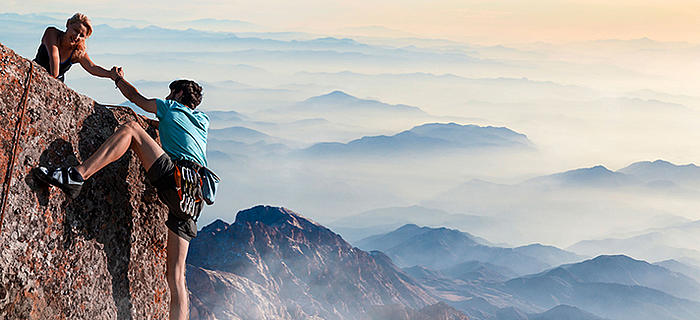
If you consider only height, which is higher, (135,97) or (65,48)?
(65,48)

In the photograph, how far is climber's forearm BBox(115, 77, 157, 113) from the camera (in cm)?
777

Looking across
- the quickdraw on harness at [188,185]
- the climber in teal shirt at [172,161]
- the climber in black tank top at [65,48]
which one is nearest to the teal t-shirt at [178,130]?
the climber in teal shirt at [172,161]

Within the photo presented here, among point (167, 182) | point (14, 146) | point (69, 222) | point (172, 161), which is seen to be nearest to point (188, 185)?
point (167, 182)

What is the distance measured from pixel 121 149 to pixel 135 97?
1072 millimetres

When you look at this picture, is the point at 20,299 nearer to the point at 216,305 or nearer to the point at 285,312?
the point at 216,305

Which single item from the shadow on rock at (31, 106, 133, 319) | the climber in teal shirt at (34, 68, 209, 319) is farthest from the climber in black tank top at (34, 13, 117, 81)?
the shadow on rock at (31, 106, 133, 319)

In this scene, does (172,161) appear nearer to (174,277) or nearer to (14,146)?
(174,277)

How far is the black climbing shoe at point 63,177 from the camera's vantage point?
6.70 metres

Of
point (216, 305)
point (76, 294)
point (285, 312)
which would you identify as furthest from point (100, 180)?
point (285, 312)

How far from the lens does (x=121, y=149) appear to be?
7.09m

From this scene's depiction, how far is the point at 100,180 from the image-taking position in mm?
7922

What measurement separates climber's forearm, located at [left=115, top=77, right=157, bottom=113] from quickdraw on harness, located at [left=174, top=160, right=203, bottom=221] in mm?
859

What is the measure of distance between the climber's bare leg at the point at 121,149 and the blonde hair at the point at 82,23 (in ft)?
6.42

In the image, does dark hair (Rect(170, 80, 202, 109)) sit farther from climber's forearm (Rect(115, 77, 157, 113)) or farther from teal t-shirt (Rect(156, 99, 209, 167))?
climber's forearm (Rect(115, 77, 157, 113))
